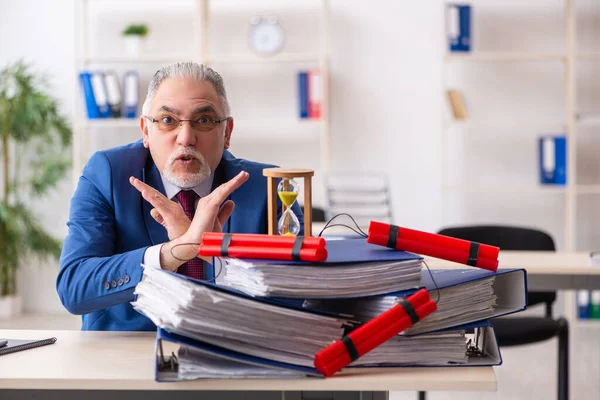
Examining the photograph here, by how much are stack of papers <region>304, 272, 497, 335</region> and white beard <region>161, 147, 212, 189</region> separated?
0.59 metres

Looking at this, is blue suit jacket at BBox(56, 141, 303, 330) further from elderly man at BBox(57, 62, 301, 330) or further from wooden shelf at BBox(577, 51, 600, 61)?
wooden shelf at BBox(577, 51, 600, 61)

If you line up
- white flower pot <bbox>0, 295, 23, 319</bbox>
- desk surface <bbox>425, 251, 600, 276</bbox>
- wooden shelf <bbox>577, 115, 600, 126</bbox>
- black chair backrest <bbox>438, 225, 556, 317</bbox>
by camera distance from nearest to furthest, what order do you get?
desk surface <bbox>425, 251, 600, 276</bbox> < black chair backrest <bbox>438, 225, 556, 317</bbox> < wooden shelf <bbox>577, 115, 600, 126</bbox> < white flower pot <bbox>0, 295, 23, 319</bbox>

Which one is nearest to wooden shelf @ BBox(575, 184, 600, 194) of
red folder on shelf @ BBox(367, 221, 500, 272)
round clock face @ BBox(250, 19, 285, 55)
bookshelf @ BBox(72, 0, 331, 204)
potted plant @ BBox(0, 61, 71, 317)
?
bookshelf @ BBox(72, 0, 331, 204)

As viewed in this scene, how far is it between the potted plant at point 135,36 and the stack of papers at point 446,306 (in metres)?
4.20

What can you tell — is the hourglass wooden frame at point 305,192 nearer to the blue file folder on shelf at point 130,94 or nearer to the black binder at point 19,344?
the black binder at point 19,344

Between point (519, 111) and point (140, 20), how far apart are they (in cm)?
259

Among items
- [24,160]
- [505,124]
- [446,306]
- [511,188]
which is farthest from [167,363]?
[24,160]

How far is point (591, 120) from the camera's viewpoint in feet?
16.0

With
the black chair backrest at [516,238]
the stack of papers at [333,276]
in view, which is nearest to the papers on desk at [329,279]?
the stack of papers at [333,276]

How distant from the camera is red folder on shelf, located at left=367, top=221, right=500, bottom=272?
1295 mm

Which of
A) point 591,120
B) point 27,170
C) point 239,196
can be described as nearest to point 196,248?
point 239,196

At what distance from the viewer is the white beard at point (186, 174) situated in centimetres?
178

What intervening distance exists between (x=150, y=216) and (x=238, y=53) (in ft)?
12.1

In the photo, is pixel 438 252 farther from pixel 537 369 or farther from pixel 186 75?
pixel 537 369
